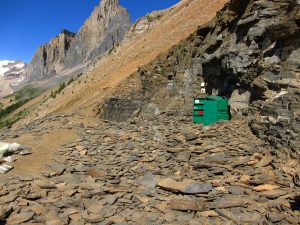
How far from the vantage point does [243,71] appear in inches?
506

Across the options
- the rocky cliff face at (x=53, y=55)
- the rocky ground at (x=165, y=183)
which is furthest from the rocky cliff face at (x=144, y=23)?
the rocky cliff face at (x=53, y=55)

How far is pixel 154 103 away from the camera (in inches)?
692

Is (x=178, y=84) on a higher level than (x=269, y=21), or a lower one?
lower

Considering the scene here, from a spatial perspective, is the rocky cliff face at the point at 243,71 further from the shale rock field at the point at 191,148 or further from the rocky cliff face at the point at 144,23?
the rocky cliff face at the point at 144,23

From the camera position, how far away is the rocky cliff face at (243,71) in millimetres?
10157

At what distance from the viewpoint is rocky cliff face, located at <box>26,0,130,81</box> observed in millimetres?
110250

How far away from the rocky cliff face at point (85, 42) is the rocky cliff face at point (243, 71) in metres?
78.2

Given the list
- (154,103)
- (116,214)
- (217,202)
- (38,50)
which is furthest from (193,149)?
(38,50)

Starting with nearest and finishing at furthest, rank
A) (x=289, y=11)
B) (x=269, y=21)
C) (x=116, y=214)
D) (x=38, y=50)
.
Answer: (x=116, y=214) < (x=289, y=11) < (x=269, y=21) < (x=38, y=50)

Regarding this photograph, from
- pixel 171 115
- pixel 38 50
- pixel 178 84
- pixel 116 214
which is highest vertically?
pixel 38 50

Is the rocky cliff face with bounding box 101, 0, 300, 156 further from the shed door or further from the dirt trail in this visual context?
the dirt trail

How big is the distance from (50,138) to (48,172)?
3065mm

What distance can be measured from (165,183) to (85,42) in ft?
408

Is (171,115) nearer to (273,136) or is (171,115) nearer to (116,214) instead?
(273,136)
